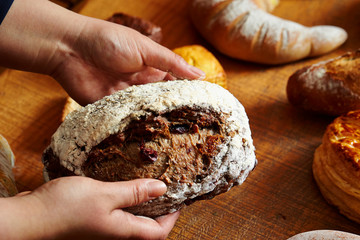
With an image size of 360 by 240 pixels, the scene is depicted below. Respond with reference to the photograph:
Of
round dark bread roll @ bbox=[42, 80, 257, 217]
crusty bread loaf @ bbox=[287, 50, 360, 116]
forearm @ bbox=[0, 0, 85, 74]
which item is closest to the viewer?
round dark bread roll @ bbox=[42, 80, 257, 217]

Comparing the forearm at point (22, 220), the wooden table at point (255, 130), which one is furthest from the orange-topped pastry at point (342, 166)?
the forearm at point (22, 220)

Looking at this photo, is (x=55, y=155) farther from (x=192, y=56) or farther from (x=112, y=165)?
(x=192, y=56)

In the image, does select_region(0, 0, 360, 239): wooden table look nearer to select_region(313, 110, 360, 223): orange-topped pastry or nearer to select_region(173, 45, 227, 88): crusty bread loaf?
select_region(313, 110, 360, 223): orange-topped pastry

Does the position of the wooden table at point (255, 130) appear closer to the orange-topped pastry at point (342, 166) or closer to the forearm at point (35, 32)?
the orange-topped pastry at point (342, 166)

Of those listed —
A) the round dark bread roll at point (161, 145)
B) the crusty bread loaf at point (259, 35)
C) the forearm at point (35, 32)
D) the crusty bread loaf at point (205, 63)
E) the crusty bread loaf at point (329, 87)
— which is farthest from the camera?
the crusty bread loaf at point (259, 35)

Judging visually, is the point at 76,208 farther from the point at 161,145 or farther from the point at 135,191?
the point at 161,145

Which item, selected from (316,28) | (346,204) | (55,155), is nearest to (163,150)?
(55,155)

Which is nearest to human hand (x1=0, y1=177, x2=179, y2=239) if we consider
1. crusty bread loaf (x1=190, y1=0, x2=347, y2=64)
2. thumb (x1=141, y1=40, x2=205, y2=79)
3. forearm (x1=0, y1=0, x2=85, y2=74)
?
thumb (x1=141, y1=40, x2=205, y2=79)
